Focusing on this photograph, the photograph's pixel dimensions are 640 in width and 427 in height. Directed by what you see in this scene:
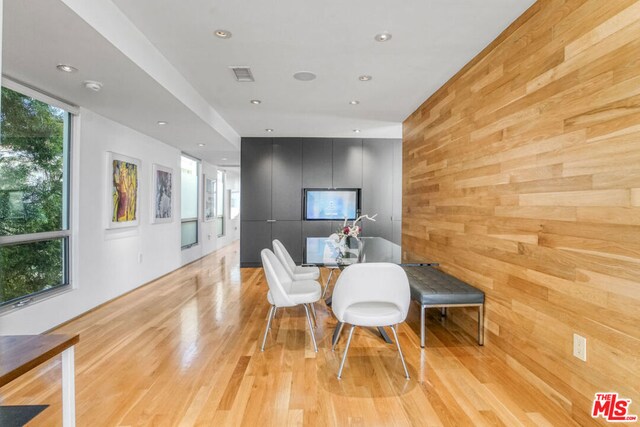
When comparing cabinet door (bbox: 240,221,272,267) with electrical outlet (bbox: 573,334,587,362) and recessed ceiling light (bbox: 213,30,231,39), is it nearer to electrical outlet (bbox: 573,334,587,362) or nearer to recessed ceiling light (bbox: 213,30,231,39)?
recessed ceiling light (bbox: 213,30,231,39)

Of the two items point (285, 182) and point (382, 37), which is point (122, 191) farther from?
point (382, 37)

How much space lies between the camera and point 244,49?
9.77 ft

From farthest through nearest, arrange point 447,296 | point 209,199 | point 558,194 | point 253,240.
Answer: point 209,199, point 253,240, point 447,296, point 558,194

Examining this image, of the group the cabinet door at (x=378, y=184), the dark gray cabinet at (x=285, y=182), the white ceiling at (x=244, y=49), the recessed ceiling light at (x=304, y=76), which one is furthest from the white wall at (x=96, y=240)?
the cabinet door at (x=378, y=184)

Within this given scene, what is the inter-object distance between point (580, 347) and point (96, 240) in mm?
4765

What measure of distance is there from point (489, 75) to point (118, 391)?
368cm

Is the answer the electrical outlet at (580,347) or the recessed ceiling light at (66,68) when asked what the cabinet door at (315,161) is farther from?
the electrical outlet at (580,347)

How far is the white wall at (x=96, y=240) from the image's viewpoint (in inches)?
135

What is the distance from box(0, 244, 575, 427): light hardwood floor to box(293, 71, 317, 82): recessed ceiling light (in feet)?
8.43

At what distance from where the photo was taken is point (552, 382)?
2180mm

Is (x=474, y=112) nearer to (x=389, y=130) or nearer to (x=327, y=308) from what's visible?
(x=327, y=308)

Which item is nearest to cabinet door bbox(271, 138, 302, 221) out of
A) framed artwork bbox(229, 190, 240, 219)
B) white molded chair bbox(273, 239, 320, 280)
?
white molded chair bbox(273, 239, 320, 280)

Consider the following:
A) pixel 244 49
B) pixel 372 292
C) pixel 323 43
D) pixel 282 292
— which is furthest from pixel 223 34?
pixel 372 292

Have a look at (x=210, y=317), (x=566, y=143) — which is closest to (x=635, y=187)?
(x=566, y=143)
